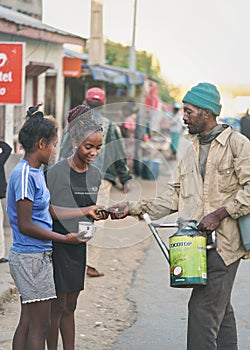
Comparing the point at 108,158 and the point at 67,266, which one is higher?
the point at 108,158

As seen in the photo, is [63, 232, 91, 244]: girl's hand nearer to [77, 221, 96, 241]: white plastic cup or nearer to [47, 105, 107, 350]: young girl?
[77, 221, 96, 241]: white plastic cup

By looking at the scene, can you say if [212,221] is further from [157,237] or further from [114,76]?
[114,76]

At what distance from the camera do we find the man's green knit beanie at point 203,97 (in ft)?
15.6

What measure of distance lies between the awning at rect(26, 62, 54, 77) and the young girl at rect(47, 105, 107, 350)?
26.0ft

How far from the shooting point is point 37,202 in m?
4.46

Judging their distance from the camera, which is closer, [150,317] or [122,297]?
[150,317]

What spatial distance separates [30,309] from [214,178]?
1.33 m

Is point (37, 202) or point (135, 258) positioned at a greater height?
point (37, 202)

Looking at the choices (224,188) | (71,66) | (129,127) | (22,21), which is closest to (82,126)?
(224,188)

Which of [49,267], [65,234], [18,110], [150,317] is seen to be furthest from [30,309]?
[18,110]

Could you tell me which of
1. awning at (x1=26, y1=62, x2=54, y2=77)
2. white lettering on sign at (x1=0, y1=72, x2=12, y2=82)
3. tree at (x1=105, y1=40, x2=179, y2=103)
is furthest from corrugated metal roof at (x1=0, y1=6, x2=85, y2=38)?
tree at (x1=105, y1=40, x2=179, y2=103)

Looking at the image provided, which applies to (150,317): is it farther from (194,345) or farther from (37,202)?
(37,202)

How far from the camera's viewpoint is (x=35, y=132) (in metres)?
4.52

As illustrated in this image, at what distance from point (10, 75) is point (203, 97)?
13.2 feet
